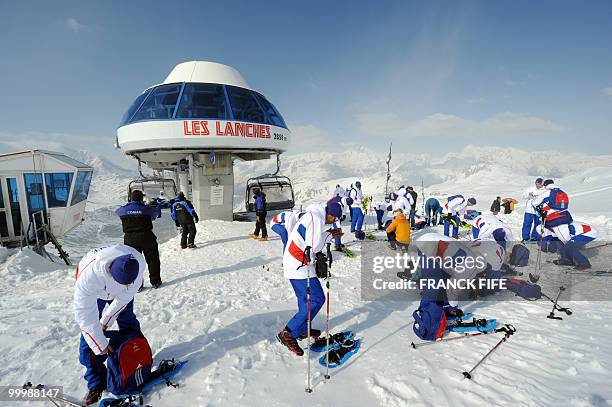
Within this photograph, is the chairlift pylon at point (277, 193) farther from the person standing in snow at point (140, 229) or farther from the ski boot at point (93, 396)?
the ski boot at point (93, 396)

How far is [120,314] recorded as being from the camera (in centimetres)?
333

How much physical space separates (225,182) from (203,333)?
31.8 feet

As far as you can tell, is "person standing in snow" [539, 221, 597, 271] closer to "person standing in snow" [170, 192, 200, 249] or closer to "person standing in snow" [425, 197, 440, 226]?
"person standing in snow" [425, 197, 440, 226]

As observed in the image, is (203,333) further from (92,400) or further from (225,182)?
(225,182)

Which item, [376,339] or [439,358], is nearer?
[439,358]

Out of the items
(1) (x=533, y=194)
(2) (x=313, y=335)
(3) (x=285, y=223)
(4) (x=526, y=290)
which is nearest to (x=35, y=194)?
(3) (x=285, y=223)

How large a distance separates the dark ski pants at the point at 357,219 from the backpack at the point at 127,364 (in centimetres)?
896

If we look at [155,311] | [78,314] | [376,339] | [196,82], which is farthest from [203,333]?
[196,82]

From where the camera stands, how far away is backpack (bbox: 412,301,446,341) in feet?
13.3

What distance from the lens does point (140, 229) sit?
19.5 feet

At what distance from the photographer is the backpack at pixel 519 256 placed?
6.93 meters

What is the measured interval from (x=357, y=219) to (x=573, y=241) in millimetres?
6493

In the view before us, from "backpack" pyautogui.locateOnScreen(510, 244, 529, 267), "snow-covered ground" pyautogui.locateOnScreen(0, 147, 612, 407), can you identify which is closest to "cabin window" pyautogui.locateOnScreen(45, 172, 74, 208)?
"snow-covered ground" pyautogui.locateOnScreen(0, 147, 612, 407)

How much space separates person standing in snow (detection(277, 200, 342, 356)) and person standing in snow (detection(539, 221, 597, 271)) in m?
6.89
